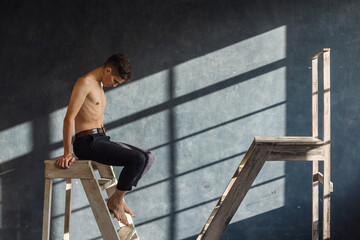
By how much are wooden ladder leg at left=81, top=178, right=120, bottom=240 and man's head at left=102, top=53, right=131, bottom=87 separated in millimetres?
704

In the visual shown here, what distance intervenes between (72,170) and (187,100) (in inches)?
55.2

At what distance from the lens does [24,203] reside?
11.4ft

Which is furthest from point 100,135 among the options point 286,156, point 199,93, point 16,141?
point 16,141

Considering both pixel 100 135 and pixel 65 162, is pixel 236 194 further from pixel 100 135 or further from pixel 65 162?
pixel 65 162

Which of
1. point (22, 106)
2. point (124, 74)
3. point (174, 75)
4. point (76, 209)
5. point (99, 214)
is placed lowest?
point (99, 214)

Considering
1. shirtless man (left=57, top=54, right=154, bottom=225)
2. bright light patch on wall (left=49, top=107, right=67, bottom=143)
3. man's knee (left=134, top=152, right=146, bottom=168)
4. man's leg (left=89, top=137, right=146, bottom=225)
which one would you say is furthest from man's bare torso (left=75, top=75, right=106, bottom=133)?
bright light patch on wall (left=49, top=107, right=67, bottom=143)

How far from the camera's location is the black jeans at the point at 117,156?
2402 millimetres

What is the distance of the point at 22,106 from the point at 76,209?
113cm

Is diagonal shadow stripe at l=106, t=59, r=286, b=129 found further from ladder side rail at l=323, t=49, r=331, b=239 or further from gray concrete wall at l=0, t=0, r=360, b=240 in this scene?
ladder side rail at l=323, t=49, r=331, b=239

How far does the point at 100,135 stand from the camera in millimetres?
2531

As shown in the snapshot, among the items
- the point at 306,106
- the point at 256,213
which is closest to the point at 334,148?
the point at 306,106

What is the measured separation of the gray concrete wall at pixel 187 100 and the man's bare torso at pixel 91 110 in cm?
88

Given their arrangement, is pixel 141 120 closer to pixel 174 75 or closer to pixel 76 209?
pixel 174 75

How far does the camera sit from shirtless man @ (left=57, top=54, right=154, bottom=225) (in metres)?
2.37
